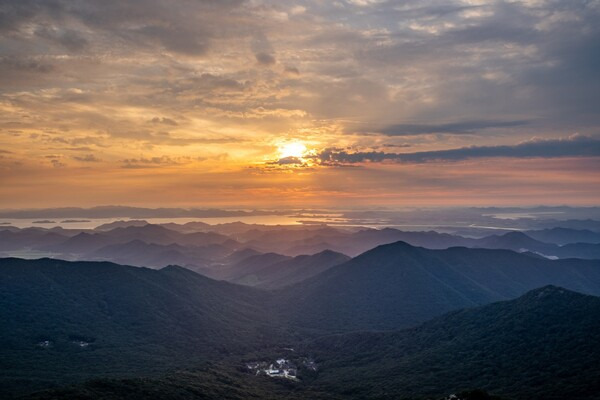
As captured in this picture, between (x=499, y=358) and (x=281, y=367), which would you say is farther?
(x=281, y=367)

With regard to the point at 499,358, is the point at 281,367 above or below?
below

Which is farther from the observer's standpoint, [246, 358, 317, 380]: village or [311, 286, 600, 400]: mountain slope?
[246, 358, 317, 380]: village

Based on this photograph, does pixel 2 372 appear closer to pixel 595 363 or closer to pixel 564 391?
pixel 564 391

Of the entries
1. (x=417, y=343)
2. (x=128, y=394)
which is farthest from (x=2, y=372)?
(x=417, y=343)

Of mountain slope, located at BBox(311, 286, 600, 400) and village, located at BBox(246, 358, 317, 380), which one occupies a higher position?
mountain slope, located at BBox(311, 286, 600, 400)
